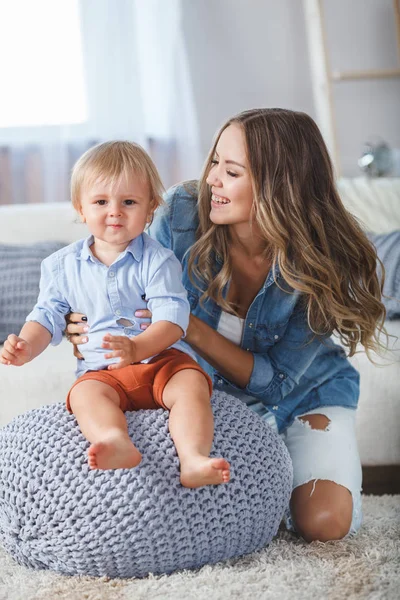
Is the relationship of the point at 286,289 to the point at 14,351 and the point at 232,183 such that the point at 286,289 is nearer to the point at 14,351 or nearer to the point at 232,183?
the point at 232,183

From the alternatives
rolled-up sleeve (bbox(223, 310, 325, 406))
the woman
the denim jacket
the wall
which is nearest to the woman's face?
the woman

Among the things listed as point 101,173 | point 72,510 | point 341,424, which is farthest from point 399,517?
point 101,173

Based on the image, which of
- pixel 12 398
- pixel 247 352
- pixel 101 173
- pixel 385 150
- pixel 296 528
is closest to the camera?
pixel 101 173

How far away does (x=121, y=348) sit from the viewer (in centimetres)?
119

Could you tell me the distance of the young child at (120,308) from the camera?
1253mm

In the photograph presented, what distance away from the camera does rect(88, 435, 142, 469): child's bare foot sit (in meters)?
1.11

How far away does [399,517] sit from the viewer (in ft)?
5.29

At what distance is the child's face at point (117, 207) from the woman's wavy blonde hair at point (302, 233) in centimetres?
25

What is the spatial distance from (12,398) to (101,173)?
775mm

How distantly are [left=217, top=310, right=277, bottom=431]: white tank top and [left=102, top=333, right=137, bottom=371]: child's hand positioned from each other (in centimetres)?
45

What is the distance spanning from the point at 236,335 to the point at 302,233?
0.28 meters

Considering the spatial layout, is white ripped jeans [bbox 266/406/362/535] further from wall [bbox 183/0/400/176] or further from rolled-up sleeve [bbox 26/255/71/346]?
wall [bbox 183/0/400/176]

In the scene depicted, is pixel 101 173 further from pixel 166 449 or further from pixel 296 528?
pixel 296 528

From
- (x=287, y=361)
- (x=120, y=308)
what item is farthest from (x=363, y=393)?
(x=120, y=308)
